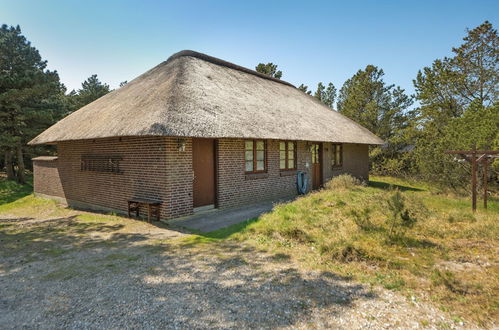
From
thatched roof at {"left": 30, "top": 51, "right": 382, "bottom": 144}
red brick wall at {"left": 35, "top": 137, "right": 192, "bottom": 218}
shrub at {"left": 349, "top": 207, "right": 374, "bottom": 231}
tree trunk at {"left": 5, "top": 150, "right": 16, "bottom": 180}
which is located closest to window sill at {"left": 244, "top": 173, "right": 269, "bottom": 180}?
thatched roof at {"left": 30, "top": 51, "right": 382, "bottom": 144}

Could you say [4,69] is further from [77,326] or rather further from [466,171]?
[466,171]

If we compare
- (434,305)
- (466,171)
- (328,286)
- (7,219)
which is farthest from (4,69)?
(466,171)

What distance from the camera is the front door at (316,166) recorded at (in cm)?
1397

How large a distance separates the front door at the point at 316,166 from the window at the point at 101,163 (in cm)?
860

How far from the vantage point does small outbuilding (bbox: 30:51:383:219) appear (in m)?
8.17

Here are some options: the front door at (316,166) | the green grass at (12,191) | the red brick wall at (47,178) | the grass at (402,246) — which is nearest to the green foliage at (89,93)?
the green grass at (12,191)

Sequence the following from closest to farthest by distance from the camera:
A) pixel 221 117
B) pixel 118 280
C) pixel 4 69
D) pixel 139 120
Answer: pixel 118 280 → pixel 139 120 → pixel 221 117 → pixel 4 69

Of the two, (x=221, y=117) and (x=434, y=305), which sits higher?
(x=221, y=117)

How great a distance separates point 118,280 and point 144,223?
13.0ft

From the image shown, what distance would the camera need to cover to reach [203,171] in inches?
360

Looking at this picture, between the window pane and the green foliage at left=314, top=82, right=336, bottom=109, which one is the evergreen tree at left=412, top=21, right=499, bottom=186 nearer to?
the window pane

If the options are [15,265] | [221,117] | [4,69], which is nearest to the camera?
[15,265]

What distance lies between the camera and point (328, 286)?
157 inches

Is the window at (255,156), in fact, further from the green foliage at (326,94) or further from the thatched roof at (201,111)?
the green foliage at (326,94)
